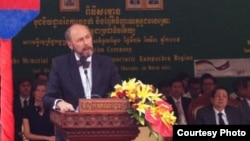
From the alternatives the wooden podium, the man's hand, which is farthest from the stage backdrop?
the wooden podium

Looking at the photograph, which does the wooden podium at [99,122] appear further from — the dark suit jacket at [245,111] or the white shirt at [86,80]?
the dark suit jacket at [245,111]

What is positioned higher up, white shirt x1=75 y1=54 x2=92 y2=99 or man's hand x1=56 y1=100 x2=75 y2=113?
white shirt x1=75 y1=54 x2=92 y2=99

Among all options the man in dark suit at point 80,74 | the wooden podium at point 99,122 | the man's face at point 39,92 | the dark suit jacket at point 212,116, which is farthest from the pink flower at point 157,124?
the man's face at point 39,92

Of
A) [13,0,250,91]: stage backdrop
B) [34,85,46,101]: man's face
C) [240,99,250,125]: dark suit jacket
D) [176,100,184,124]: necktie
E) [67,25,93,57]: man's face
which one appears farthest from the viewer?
[13,0,250,91]: stage backdrop

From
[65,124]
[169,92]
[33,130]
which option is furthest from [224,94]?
[65,124]

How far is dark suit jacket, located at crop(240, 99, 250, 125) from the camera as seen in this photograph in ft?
33.7

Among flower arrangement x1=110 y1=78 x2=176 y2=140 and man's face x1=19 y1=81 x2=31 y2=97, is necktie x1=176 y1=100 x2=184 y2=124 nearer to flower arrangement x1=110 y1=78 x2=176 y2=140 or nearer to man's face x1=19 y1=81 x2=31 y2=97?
man's face x1=19 y1=81 x2=31 y2=97

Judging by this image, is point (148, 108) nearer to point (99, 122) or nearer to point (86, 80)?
point (99, 122)

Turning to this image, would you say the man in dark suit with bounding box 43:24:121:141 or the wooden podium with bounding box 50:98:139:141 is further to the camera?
the man in dark suit with bounding box 43:24:121:141

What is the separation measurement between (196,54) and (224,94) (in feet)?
5.85

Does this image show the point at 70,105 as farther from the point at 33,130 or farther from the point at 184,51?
the point at 184,51

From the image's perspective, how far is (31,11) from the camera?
7.03 meters

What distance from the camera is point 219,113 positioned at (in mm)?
10180

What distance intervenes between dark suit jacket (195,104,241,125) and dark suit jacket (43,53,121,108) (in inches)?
138
